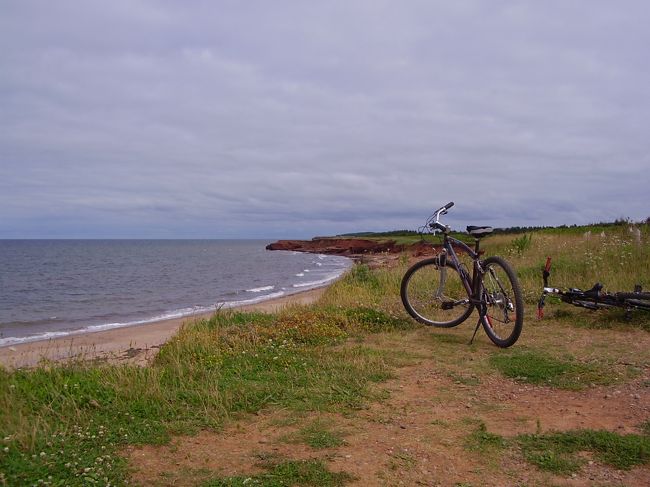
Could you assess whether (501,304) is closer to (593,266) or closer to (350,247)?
(593,266)

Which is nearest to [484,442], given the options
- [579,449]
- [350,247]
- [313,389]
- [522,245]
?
[579,449]

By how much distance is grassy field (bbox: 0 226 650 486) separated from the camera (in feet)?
12.1

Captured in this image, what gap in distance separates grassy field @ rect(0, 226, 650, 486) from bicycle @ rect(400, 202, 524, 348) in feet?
1.12

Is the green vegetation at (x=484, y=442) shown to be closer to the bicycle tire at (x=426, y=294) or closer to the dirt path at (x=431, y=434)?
the dirt path at (x=431, y=434)

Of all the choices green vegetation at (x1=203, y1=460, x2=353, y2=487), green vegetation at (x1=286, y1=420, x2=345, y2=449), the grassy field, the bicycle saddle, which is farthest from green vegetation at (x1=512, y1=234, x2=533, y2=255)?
green vegetation at (x1=203, y1=460, x2=353, y2=487)

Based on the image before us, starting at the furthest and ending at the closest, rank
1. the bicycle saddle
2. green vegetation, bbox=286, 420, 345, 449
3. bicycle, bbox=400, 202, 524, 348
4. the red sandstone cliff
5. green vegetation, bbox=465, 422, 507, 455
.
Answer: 1. the red sandstone cliff
2. the bicycle saddle
3. bicycle, bbox=400, 202, 524, 348
4. green vegetation, bbox=286, 420, 345, 449
5. green vegetation, bbox=465, 422, 507, 455

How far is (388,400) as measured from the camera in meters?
5.05

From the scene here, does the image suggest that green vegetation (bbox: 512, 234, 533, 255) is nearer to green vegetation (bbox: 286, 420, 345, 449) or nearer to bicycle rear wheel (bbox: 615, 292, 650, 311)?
bicycle rear wheel (bbox: 615, 292, 650, 311)

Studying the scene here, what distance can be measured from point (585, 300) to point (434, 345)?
9.00ft

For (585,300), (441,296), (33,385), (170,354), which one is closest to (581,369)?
(585,300)

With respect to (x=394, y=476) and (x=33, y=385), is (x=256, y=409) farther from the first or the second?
(x=33, y=385)

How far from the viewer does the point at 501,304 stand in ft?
23.5

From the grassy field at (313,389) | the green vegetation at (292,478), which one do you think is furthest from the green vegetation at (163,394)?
the green vegetation at (292,478)

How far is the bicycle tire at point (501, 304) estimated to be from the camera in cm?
677
